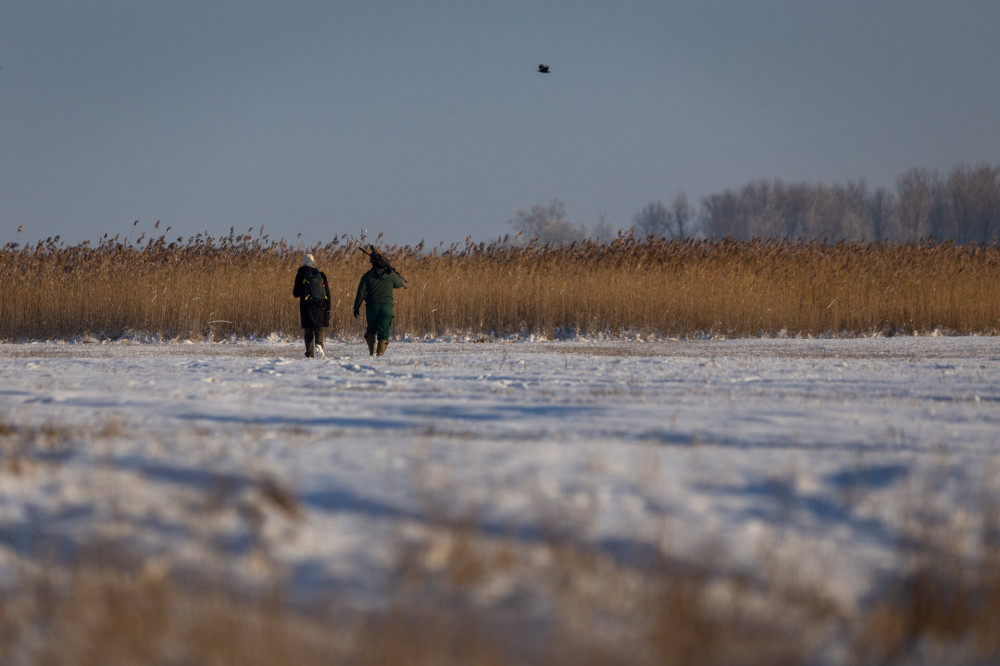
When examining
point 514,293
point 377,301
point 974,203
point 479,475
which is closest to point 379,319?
point 377,301

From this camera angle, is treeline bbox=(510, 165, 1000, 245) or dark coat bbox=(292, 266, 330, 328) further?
treeline bbox=(510, 165, 1000, 245)

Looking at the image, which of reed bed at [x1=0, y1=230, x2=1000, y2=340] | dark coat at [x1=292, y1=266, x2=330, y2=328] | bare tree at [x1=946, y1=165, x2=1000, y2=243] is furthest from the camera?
bare tree at [x1=946, y1=165, x2=1000, y2=243]

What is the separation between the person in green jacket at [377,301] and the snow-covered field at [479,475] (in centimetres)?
587

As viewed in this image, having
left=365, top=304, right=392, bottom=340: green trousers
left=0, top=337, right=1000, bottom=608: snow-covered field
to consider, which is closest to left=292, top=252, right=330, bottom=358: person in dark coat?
left=365, top=304, right=392, bottom=340: green trousers

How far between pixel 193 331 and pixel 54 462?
1303cm

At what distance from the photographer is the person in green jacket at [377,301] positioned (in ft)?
37.5

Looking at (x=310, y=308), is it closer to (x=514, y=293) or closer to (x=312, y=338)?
(x=312, y=338)

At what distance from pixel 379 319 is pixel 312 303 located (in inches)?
35.6

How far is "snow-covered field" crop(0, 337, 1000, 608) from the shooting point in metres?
2.59

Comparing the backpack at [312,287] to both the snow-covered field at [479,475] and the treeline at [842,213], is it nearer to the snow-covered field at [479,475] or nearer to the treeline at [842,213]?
the snow-covered field at [479,475]

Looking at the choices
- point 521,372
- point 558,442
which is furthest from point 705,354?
point 558,442

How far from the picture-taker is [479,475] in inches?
120

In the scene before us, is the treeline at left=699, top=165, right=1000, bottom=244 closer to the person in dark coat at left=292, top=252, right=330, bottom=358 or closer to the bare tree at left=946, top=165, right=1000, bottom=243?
the bare tree at left=946, top=165, right=1000, bottom=243

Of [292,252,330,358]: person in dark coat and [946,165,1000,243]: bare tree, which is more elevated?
[946,165,1000,243]: bare tree
